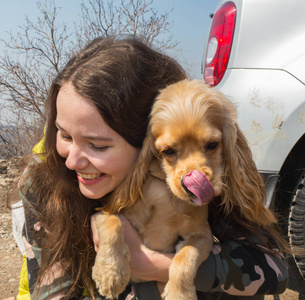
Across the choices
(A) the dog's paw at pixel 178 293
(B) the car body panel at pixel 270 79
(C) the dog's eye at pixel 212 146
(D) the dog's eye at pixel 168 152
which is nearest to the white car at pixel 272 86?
(B) the car body panel at pixel 270 79

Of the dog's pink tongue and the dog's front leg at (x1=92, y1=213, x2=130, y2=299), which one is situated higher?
the dog's pink tongue

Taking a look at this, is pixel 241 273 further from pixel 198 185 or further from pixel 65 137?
pixel 65 137

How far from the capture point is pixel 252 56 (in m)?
2.71

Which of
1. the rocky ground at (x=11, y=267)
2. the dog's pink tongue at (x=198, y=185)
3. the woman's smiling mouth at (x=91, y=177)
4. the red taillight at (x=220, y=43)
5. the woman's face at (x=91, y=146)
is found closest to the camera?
the dog's pink tongue at (x=198, y=185)

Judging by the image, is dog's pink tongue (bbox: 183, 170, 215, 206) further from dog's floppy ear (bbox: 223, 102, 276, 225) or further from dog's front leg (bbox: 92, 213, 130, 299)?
dog's front leg (bbox: 92, 213, 130, 299)

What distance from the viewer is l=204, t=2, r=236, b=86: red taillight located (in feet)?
9.32

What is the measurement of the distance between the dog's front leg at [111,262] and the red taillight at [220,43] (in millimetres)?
1492

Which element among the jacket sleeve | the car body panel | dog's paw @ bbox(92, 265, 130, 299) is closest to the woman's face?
dog's paw @ bbox(92, 265, 130, 299)

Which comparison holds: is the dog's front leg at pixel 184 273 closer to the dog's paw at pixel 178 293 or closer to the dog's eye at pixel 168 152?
the dog's paw at pixel 178 293

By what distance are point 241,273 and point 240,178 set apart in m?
0.50

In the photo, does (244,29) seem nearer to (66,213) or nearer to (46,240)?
(66,213)

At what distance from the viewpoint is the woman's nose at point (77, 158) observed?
1.97 meters

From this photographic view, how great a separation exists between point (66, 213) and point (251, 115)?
1419 millimetres

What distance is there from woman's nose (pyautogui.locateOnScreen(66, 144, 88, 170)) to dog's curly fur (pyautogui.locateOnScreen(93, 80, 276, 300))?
24 centimetres
